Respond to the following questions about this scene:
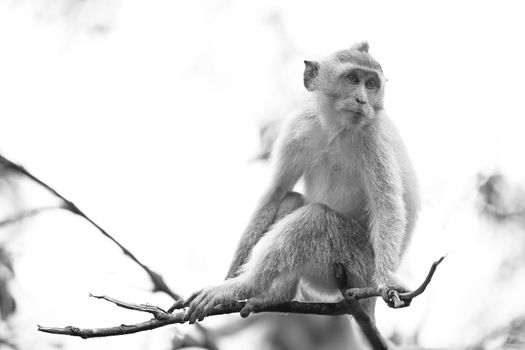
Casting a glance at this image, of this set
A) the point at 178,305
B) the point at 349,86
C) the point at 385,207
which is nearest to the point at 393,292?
the point at 385,207

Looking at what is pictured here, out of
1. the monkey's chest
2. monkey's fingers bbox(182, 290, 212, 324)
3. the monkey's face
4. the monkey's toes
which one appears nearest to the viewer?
the monkey's toes

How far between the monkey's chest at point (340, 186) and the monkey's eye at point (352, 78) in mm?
606

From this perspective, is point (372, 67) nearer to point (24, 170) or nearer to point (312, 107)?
point (312, 107)

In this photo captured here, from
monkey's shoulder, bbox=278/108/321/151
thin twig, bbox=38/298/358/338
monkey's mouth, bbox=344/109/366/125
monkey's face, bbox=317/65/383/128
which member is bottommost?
thin twig, bbox=38/298/358/338

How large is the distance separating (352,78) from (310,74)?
50 cm

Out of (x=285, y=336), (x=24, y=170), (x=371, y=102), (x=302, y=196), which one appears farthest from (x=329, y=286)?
(x=24, y=170)

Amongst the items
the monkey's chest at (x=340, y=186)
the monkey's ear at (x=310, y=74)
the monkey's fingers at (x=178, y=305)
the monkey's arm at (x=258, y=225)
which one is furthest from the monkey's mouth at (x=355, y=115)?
the monkey's fingers at (x=178, y=305)

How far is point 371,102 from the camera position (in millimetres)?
5312

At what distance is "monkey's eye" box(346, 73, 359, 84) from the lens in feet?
17.7

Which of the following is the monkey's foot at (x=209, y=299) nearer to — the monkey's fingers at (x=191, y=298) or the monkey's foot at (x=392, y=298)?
the monkey's fingers at (x=191, y=298)

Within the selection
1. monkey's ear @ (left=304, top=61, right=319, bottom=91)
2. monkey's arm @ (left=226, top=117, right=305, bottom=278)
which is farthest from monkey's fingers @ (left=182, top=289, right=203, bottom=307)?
monkey's ear @ (left=304, top=61, right=319, bottom=91)

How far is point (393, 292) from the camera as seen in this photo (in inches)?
152

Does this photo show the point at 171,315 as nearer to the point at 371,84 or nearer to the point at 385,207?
the point at 385,207

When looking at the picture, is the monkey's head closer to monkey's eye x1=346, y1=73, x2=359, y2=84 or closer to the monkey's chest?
monkey's eye x1=346, y1=73, x2=359, y2=84
